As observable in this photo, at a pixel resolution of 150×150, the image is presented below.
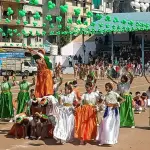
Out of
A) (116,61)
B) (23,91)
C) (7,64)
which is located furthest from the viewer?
Result: (116,61)

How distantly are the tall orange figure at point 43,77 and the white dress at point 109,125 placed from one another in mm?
1497

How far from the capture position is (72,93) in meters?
10.7

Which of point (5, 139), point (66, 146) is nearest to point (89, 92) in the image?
point (66, 146)

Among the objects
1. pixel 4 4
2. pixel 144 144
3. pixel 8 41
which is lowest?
pixel 144 144

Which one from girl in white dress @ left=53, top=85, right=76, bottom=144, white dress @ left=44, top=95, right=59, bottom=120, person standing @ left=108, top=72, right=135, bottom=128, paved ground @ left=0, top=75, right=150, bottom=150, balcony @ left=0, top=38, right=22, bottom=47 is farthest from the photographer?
balcony @ left=0, top=38, right=22, bottom=47

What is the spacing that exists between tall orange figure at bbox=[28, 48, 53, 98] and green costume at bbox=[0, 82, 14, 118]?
263cm

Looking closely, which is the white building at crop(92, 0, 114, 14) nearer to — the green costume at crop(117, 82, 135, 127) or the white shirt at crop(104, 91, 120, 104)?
the green costume at crop(117, 82, 135, 127)

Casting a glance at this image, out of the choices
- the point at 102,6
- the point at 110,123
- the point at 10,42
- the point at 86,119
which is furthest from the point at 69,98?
the point at 102,6

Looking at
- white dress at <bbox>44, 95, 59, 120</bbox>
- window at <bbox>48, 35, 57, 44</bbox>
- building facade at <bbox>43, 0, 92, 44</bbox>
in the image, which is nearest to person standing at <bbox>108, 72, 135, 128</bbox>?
white dress at <bbox>44, 95, 59, 120</bbox>

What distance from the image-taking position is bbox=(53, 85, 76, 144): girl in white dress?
10.5 meters

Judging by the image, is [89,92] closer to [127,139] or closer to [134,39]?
[127,139]

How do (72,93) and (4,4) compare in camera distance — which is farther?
(4,4)

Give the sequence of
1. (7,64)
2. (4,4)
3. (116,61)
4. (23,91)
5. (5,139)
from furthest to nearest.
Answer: (4,4) < (116,61) < (7,64) < (23,91) < (5,139)

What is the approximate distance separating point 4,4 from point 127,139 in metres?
41.0
